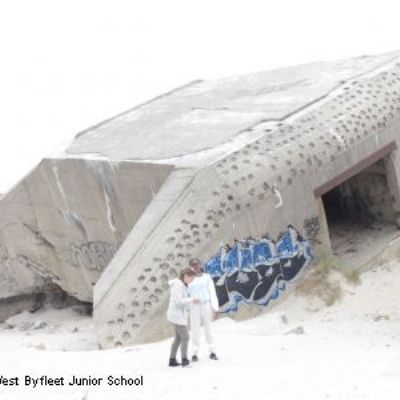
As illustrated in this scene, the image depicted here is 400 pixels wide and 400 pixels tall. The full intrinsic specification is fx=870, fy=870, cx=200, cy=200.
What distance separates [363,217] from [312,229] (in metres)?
2.76

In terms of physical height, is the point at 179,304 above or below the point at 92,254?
above

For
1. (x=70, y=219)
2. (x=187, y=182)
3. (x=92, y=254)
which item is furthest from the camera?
(x=70, y=219)

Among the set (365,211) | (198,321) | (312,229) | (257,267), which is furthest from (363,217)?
(198,321)

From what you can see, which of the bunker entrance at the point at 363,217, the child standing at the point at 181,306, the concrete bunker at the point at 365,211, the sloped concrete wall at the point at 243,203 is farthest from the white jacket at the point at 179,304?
the bunker entrance at the point at 363,217

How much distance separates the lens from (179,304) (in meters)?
9.15

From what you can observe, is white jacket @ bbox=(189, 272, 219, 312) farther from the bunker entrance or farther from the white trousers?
the bunker entrance

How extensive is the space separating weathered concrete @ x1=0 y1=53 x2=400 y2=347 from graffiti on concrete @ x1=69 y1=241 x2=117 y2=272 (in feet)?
0.10

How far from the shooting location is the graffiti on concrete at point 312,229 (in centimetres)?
1368

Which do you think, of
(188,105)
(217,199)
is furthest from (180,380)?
(188,105)

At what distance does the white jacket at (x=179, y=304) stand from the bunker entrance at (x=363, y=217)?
6.09 metres

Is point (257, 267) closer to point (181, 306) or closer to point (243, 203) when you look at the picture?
point (243, 203)

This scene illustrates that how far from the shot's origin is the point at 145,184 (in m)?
14.3

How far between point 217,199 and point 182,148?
184cm

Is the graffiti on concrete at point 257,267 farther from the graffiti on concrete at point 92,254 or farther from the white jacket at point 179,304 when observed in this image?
the graffiti on concrete at point 92,254
